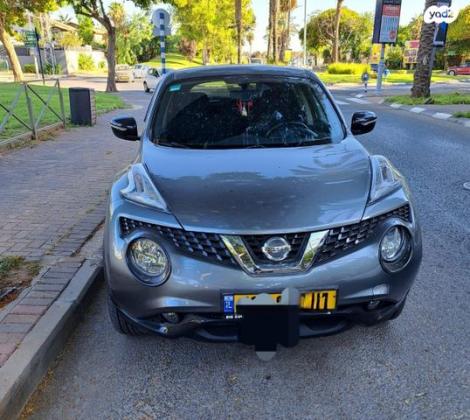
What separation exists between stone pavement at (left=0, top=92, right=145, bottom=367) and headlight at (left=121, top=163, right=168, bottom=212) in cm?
108

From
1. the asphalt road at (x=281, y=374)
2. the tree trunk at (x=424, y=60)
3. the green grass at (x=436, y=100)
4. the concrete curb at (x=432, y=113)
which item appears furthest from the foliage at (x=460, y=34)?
the asphalt road at (x=281, y=374)

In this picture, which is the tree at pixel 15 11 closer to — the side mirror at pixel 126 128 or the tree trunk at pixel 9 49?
the tree trunk at pixel 9 49

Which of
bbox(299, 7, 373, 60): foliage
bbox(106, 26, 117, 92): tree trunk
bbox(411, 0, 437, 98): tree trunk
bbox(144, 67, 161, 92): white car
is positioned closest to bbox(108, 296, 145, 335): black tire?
bbox(411, 0, 437, 98): tree trunk

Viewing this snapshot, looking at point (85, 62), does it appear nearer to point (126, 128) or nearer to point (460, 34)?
point (460, 34)

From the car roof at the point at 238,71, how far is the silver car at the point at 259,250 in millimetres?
1428

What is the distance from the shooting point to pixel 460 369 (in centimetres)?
262

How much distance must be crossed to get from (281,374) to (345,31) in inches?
2951

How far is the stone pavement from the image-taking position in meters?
3.14

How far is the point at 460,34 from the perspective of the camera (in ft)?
161

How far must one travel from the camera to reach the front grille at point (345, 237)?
89.8 inches

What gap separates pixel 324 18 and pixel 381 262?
6864 centimetres

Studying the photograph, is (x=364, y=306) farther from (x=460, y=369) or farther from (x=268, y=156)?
(x=268, y=156)

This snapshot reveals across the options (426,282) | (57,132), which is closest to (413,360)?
(426,282)

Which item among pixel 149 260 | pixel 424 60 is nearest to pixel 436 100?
pixel 424 60
